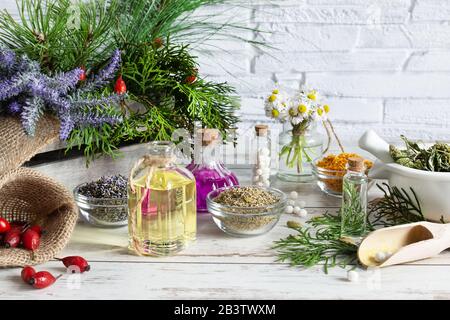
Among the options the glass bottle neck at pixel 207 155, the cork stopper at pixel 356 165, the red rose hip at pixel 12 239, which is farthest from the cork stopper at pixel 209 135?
the red rose hip at pixel 12 239

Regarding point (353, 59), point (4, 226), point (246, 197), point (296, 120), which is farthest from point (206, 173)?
point (353, 59)

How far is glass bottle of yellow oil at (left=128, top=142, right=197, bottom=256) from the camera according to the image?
1.01m

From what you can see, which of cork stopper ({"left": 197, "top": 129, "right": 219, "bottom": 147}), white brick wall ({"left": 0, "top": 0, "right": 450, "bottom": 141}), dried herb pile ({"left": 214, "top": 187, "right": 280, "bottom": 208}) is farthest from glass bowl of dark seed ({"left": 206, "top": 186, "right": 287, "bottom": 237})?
white brick wall ({"left": 0, "top": 0, "right": 450, "bottom": 141})

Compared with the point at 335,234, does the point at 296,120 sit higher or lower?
higher

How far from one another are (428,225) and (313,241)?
0.17 metres

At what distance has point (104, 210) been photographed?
1106 millimetres

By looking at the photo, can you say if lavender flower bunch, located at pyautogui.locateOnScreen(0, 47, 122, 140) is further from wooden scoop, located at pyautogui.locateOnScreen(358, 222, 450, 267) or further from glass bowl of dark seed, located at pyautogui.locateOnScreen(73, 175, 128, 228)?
wooden scoop, located at pyautogui.locateOnScreen(358, 222, 450, 267)

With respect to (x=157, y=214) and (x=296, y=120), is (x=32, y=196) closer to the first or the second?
(x=157, y=214)

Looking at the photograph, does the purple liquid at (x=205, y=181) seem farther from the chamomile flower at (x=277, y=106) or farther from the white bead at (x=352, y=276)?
the white bead at (x=352, y=276)

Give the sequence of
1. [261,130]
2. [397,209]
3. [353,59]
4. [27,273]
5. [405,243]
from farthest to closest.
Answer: [353,59] → [261,130] → [397,209] → [405,243] → [27,273]

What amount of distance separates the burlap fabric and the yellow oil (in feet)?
0.33

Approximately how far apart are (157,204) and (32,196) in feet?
0.73

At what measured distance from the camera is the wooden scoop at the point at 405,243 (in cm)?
97

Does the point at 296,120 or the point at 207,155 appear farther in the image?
the point at 296,120
